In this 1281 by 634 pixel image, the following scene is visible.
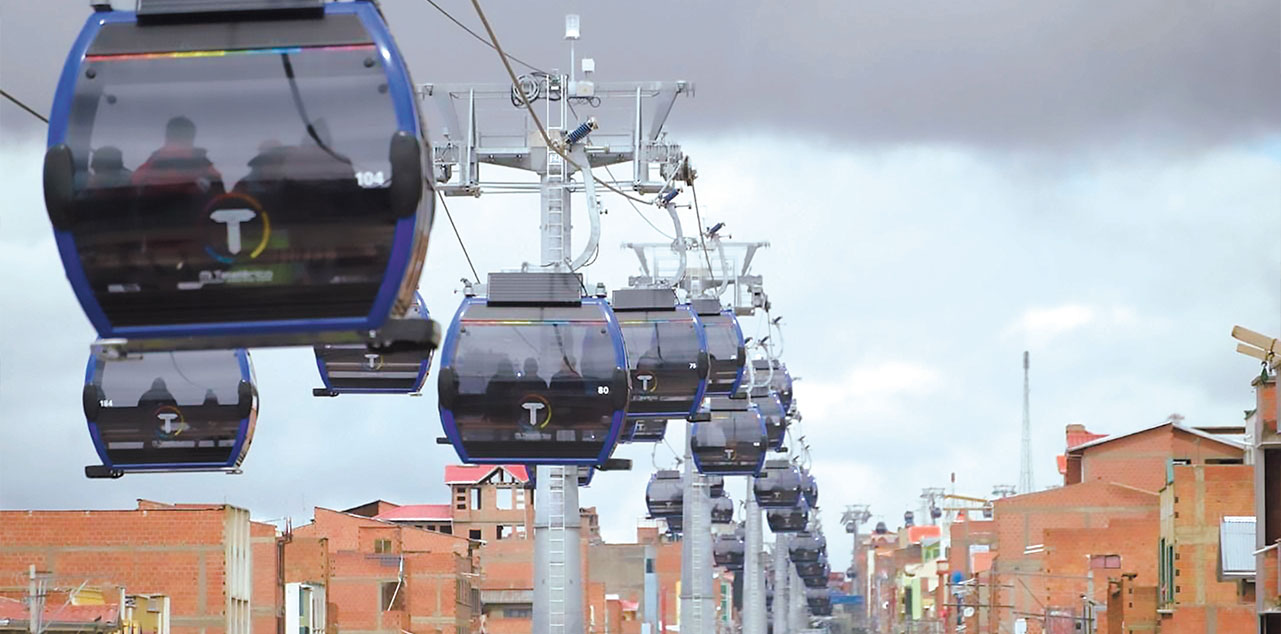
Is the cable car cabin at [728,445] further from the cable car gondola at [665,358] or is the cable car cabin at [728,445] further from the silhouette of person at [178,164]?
the silhouette of person at [178,164]

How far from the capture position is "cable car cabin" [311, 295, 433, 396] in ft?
87.6

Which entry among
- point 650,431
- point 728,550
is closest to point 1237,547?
point 650,431

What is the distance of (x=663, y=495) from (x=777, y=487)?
439 cm

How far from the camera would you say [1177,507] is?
50.9 m

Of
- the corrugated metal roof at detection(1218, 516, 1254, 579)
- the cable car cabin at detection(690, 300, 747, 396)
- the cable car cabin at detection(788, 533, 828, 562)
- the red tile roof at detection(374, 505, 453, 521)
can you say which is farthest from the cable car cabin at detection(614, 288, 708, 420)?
the red tile roof at detection(374, 505, 453, 521)

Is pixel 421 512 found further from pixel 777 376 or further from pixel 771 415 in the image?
pixel 771 415

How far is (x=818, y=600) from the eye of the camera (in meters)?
151

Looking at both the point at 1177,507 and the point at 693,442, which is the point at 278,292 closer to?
the point at 693,442

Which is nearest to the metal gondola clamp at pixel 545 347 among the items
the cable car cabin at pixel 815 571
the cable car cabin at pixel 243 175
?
the cable car cabin at pixel 243 175

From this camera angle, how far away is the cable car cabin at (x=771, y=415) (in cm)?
4778

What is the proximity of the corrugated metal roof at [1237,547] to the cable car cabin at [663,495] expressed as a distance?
20416 mm

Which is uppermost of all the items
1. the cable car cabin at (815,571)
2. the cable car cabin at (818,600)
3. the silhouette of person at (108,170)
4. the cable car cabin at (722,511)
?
the silhouette of person at (108,170)

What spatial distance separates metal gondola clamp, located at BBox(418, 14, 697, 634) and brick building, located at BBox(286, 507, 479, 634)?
161 ft

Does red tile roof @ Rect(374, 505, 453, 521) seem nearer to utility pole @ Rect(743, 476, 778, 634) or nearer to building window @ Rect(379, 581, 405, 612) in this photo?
building window @ Rect(379, 581, 405, 612)
